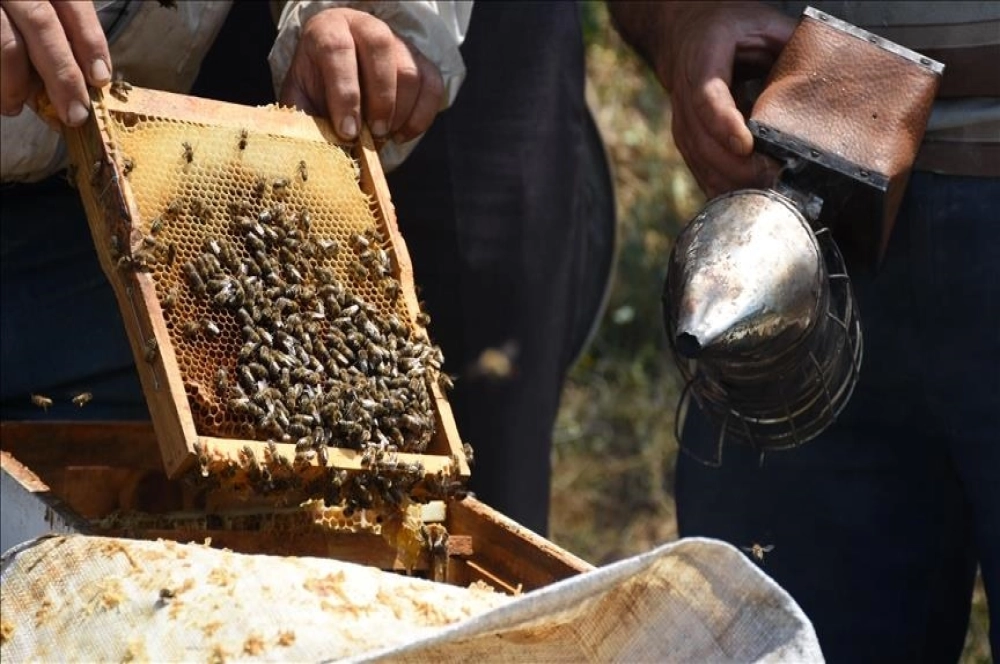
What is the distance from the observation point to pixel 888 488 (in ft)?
10.6

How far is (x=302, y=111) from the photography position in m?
2.86

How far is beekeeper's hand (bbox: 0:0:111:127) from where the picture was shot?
7.89 feet

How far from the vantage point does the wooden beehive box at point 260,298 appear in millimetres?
2412

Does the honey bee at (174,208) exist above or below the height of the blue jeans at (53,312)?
above

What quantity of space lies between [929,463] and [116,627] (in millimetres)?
1996

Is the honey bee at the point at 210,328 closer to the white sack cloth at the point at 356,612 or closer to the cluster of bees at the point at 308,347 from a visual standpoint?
the cluster of bees at the point at 308,347

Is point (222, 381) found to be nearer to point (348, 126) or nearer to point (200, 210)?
point (200, 210)

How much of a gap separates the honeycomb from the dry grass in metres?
3.07

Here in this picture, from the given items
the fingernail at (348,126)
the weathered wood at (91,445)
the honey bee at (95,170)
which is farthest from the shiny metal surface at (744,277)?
the weathered wood at (91,445)

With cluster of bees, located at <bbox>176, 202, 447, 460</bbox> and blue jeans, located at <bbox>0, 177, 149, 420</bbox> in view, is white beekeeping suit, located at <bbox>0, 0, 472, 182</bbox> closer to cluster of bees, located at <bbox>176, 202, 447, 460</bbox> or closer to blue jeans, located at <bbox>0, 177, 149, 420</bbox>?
blue jeans, located at <bbox>0, 177, 149, 420</bbox>

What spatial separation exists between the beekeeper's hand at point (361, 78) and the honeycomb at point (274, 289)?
15 cm

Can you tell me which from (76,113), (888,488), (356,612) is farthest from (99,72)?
(888,488)

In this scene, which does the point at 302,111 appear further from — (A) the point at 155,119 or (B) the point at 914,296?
(B) the point at 914,296

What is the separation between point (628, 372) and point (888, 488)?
3.21 m
